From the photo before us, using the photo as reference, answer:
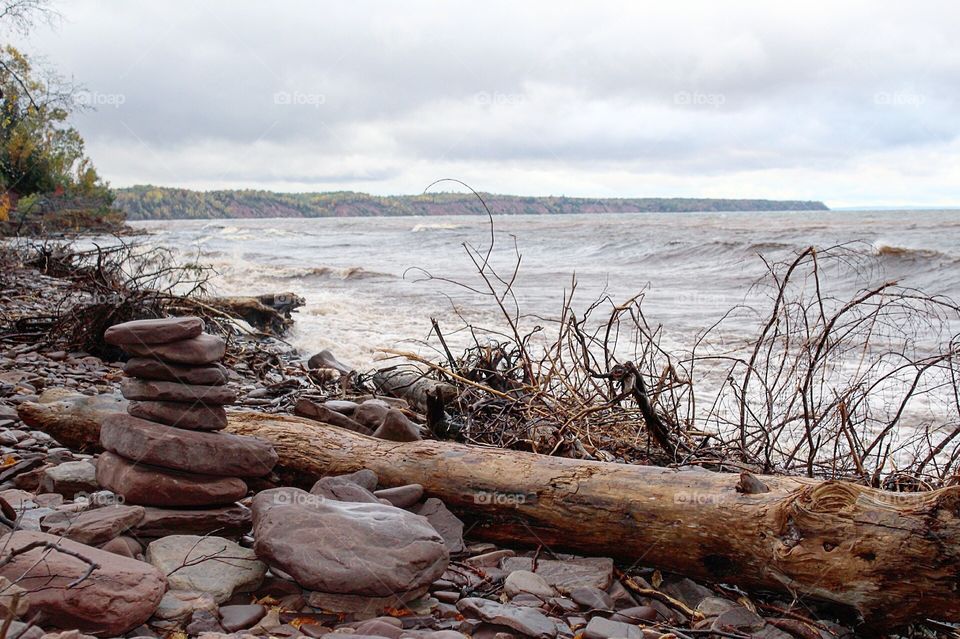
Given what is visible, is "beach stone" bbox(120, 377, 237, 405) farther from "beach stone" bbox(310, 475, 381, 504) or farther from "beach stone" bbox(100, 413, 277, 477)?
"beach stone" bbox(310, 475, 381, 504)

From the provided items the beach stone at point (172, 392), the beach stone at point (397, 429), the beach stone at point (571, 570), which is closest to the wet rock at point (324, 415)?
the beach stone at point (397, 429)

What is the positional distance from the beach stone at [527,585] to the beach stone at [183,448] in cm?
134

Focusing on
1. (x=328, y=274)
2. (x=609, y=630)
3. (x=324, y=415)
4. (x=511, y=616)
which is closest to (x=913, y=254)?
(x=328, y=274)

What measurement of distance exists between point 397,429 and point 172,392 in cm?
111

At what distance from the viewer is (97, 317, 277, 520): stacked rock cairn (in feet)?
10.6

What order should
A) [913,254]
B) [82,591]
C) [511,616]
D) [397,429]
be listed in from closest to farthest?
[82,591] → [511,616] → [397,429] → [913,254]

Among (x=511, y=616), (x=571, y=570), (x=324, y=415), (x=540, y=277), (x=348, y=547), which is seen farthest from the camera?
(x=540, y=277)

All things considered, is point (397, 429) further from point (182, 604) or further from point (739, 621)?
point (739, 621)

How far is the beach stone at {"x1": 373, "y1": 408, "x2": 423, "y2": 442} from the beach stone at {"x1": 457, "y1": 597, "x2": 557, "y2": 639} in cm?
122

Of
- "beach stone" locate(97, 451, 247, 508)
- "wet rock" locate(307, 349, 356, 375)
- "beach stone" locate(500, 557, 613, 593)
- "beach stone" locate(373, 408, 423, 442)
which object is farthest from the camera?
"wet rock" locate(307, 349, 356, 375)

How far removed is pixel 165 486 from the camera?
316 centimetres

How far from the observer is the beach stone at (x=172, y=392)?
3469 millimetres

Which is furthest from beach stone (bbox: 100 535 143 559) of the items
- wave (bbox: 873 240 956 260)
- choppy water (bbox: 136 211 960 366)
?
wave (bbox: 873 240 956 260)

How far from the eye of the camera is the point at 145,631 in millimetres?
2320
